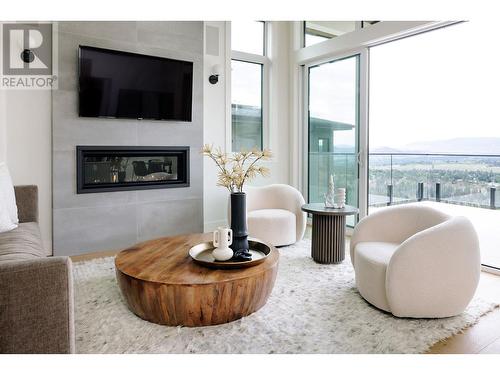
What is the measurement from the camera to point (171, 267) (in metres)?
2.32

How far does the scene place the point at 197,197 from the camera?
463 centimetres

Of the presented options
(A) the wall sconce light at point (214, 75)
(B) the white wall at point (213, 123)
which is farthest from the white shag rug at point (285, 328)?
(A) the wall sconce light at point (214, 75)

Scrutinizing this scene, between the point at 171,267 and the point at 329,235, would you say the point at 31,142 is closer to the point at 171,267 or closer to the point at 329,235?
the point at 171,267

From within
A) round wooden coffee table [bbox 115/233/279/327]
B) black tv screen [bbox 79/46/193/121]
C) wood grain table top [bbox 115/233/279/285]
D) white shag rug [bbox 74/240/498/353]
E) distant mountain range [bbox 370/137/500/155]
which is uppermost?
black tv screen [bbox 79/46/193/121]

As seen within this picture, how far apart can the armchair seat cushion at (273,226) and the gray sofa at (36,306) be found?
2.52 metres

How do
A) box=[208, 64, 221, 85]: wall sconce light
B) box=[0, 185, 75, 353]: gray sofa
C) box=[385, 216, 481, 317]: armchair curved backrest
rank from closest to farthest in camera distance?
box=[0, 185, 75, 353]: gray sofa → box=[385, 216, 481, 317]: armchair curved backrest → box=[208, 64, 221, 85]: wall sconce light

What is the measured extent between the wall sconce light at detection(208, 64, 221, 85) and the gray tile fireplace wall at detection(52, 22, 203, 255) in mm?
165

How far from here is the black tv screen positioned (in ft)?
12.4

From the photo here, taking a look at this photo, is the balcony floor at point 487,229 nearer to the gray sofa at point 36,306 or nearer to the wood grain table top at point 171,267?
the wood grain table top at point 171,267

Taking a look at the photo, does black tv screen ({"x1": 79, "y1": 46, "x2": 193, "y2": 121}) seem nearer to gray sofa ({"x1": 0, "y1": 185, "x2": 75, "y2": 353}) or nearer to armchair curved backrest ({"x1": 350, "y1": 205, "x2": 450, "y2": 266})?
armchair curved backrest ({"x1": 350, "y1": 205, "x2": 450, "y2": 266})

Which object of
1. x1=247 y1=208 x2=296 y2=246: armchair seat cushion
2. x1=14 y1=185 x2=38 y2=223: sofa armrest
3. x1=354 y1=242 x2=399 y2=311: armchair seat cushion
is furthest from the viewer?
x1=247 y1=208 x2=296 y2=246: armchair seat cushion

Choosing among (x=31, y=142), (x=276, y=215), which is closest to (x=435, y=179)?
(x=276, y=215)

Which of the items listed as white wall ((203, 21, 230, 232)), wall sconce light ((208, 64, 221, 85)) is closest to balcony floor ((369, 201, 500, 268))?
white wall ((203, 21, 230, 232))
